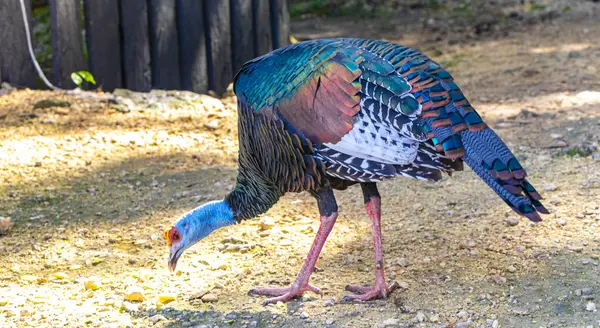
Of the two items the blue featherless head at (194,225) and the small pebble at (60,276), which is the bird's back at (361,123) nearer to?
the blue featherless head at (194,225)

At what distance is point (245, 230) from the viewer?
17.3 ft

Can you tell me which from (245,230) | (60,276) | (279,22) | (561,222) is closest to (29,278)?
(60,276)

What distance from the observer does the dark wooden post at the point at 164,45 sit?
7625mm

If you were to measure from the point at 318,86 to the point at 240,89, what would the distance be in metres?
0.49

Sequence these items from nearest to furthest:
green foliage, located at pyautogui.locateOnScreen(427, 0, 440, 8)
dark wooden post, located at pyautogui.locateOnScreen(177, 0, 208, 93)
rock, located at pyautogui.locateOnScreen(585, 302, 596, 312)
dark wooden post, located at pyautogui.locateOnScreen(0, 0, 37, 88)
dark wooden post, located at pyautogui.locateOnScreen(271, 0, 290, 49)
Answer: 1. rock, located at pyautogui.locateOnScreen(585, 302, 596, 312)
2. dark wooden post, located at pyautogui.locateOnScreen(0, 0, 37, 88)
3. dark wooden post, located at pyautogui.locateOnScreen(177, 0, 208, 93)
4. dark wooden post, located at pyautogui.locateOnScreen(271, 0, 290, 49)
5. green foliage, located at pyautogui.locateOnScreen(427, 0, 440, 8)

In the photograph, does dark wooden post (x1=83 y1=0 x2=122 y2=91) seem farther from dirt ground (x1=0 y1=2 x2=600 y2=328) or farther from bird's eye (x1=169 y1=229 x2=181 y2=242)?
bird's eye (x1=169 y1=229 x2=181 y2=242)

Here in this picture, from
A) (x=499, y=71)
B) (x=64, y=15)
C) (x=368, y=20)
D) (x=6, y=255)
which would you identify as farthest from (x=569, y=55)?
(x=6, y=255)

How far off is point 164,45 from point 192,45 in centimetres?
28

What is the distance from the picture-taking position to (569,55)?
8758 millimetres

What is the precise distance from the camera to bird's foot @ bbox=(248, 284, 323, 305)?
4.35 m

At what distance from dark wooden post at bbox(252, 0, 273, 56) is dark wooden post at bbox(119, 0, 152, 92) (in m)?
1.18

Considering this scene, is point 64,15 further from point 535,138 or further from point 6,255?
point 535,138

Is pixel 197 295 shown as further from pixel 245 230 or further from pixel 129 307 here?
pixel 245 230

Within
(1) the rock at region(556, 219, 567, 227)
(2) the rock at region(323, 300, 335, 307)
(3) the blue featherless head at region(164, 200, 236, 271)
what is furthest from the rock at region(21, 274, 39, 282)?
(1) the rock at region(556, 219, 567, 227)
